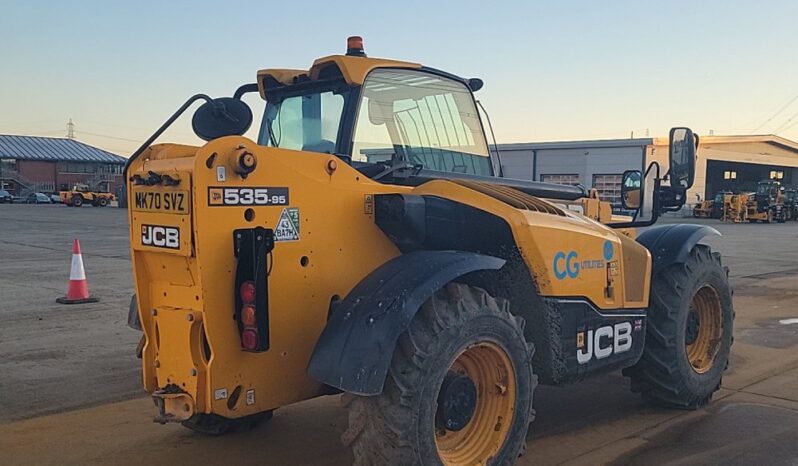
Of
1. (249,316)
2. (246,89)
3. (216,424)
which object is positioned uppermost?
(246,89)

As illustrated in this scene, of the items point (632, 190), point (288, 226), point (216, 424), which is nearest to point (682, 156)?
point (632, 190)

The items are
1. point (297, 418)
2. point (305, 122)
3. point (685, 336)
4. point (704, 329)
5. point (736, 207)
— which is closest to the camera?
point (305, 122)

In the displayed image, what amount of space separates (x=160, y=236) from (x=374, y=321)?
107 centimetres

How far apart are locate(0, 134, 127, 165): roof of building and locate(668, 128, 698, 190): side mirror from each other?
77.6 metres

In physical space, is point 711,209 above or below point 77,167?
below

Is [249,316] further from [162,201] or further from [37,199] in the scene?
[37,199]

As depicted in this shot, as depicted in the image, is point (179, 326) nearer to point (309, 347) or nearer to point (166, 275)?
point (166, 275)

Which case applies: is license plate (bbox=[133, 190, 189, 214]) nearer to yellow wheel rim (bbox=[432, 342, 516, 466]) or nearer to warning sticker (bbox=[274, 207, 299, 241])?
warning sticker (bbox=[274, 207, 299, 241])

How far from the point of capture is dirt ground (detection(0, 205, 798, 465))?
437cm

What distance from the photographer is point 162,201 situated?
11.0 ft

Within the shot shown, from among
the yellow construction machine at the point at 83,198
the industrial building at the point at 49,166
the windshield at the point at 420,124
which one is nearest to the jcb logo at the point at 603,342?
the windshield at the point at 420,124

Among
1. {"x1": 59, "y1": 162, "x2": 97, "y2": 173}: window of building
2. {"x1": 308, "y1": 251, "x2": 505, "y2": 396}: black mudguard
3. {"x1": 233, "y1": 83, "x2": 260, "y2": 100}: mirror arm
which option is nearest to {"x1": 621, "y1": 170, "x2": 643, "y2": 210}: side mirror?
{"x1": 308, "y1": 251, "x2": 505, "y2": 396}: black mudguard

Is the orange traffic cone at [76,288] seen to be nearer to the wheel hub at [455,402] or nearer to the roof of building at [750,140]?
the wheel hub at [455,402]

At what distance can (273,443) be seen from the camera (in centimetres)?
453
